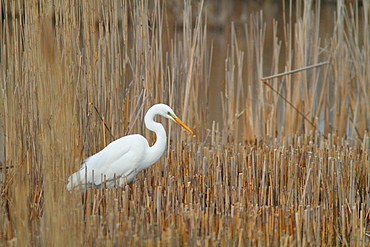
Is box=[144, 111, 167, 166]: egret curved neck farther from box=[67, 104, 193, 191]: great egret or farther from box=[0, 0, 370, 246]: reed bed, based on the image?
box=[0, 0, 370, 246]: reed bed

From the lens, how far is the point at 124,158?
9.78 ft

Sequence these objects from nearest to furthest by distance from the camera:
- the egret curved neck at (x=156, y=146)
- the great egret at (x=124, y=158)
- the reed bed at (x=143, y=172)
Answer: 1. the reed bed at (x=143, y=172)
2. the great egret at (x=124, y=158)
3. the egret curved neck at (x=156, y=146)

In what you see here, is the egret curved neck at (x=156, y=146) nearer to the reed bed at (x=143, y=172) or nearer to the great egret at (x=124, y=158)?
the great egret at (x=124, y=158)

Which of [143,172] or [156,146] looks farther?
[143,172]

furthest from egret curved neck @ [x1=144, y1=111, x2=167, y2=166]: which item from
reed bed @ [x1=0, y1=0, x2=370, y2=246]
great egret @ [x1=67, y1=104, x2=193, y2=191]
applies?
reed bed @ [x1=0, y1=0, x2=370, y2=246]

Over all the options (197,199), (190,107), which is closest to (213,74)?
(190,107)

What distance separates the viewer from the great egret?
294 centimetres

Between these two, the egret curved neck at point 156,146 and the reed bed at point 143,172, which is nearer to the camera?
the reed bed at point 143,172

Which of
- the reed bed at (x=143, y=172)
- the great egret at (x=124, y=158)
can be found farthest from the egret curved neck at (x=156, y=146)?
the reed bed at (x=143, y=172)

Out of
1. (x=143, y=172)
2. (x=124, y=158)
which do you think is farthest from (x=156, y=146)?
(x=143, y=172)

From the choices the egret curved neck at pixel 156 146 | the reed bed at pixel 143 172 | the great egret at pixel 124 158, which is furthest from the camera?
the egret curved neck at pixel 156 146

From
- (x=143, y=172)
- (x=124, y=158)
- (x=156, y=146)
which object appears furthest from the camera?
(x=143, y=172)

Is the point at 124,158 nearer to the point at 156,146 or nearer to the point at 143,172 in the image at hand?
the point at 156,146

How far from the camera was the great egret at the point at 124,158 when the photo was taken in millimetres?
2936
